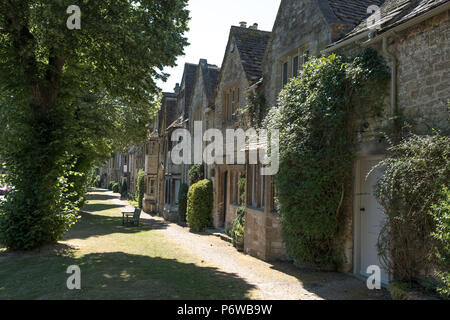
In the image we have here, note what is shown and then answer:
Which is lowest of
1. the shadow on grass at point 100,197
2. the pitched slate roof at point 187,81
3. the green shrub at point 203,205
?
the shadow on grass at point 100,197

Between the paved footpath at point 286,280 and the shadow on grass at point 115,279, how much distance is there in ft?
1.46

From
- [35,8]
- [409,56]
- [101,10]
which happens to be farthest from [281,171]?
[35,8]

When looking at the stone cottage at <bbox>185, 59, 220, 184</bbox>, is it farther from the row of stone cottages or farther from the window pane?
the window pane

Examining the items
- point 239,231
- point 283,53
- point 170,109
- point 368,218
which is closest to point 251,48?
point 283,53

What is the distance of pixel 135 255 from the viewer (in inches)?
418

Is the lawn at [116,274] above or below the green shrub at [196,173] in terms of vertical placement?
below

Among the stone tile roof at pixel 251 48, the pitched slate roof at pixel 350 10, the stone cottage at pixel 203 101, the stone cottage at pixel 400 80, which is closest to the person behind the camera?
the stone cottage at pixel 400 80

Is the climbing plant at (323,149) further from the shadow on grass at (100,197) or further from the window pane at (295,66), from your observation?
the shadow on grass at (100,197)

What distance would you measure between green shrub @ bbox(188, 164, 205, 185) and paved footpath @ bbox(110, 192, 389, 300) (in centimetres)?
732

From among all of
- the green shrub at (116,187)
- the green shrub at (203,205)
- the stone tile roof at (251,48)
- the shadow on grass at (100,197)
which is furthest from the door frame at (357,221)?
the green shrub at (116,187)

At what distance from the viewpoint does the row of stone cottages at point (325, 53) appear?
6438 mm

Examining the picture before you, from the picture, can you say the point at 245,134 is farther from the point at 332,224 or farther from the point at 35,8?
the point at 35,8

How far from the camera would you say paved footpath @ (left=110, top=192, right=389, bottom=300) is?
22.2ft

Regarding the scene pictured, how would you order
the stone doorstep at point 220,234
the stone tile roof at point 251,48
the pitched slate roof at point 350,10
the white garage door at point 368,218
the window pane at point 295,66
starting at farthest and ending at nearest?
the stone tile roof at point 251,48, the stone doorstep at point 220,234, the window pane at point 295,66, the pitched slate roof at point 350,10, the white garage door at point 368,218
